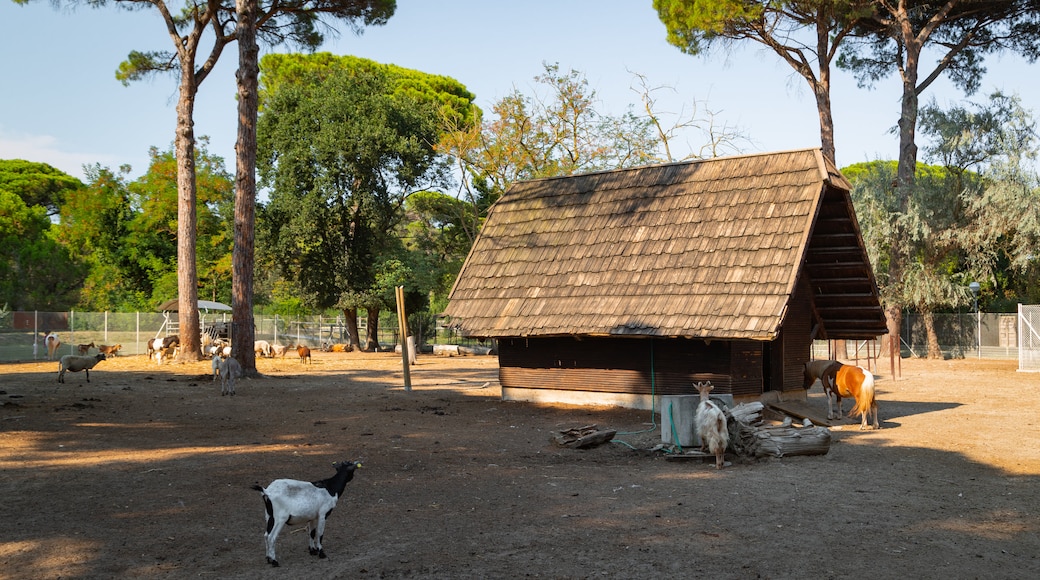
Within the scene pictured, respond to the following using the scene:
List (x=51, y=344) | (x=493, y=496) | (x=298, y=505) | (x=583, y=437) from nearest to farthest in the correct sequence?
(x=298, y=505) < (x=493, y=496) < (x=583, y=437) < (x=51, y=344)

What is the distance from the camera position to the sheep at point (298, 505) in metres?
6.18

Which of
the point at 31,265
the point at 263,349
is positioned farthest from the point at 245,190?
the point at 31,265

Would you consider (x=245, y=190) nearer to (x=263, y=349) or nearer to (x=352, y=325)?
(x=263, y=349)

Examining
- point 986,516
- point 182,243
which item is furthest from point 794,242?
point 182,243

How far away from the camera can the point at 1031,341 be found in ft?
95.2

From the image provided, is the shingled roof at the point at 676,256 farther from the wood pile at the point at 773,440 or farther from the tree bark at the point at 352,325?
the tree bark at the point at 352,325

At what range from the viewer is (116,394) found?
18375 millimetres

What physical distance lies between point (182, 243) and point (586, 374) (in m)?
15.7

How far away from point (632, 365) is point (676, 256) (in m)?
2.48

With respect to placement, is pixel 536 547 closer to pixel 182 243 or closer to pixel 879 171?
pixel 182 243

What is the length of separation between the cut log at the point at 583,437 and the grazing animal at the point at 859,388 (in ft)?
16.9

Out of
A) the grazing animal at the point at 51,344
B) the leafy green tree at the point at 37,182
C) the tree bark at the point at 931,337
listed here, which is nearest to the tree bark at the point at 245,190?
the grazing animal at the point at 51,344

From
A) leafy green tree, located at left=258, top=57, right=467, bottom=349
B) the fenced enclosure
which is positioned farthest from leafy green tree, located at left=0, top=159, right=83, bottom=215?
leafy green tree, located at left=258, top=57, right=467, bottom=349

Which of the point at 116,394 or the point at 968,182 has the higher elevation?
the point at 968,182
